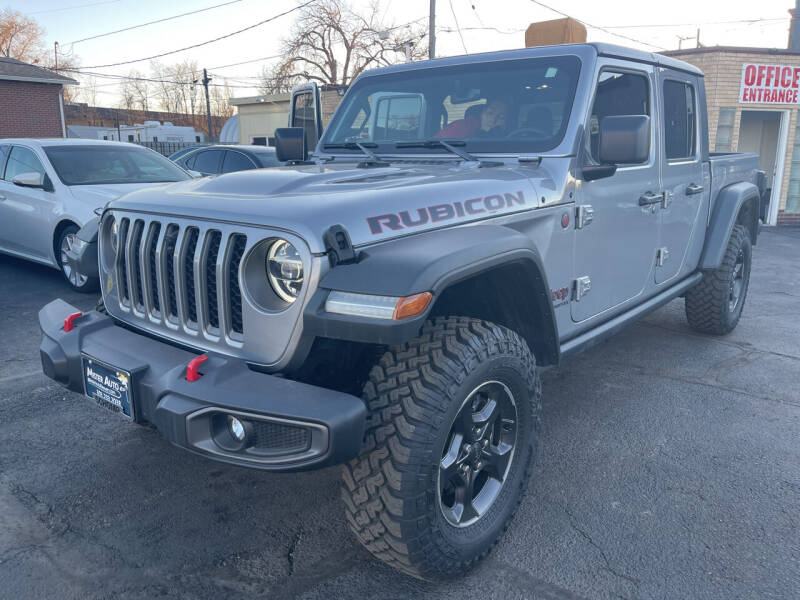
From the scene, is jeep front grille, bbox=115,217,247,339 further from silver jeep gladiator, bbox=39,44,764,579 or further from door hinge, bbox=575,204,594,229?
door hinge, bbox=575,204,594,229

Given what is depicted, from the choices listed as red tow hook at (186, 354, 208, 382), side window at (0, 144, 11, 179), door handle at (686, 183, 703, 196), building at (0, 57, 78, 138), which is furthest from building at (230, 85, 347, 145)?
red tow hook at (186, 354, 208, 382)

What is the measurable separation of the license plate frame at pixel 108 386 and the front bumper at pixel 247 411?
0.09ft

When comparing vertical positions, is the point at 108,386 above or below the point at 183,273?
below

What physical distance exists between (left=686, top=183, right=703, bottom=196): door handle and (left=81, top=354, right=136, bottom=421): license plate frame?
3.54 metres

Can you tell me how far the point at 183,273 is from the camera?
234 centimetres

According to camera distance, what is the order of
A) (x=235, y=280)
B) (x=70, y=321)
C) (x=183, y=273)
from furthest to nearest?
(x=70, y=321)
(x=183, y=273)
(x=235, y=280)

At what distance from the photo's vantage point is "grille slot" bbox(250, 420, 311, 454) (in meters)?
1.95

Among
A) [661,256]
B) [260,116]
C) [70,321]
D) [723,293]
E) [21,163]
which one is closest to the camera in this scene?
[70,321]

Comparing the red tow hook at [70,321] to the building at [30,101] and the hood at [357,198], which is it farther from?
the building at [30,101]

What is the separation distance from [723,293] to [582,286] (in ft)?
7.64

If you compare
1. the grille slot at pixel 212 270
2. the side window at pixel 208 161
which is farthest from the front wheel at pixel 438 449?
the side window at pixel 208 161

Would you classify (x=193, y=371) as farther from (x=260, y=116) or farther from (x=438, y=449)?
(x=260, y=116)

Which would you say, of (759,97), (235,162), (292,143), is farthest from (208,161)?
(759,97)

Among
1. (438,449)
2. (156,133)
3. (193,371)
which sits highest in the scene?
(156,133)
